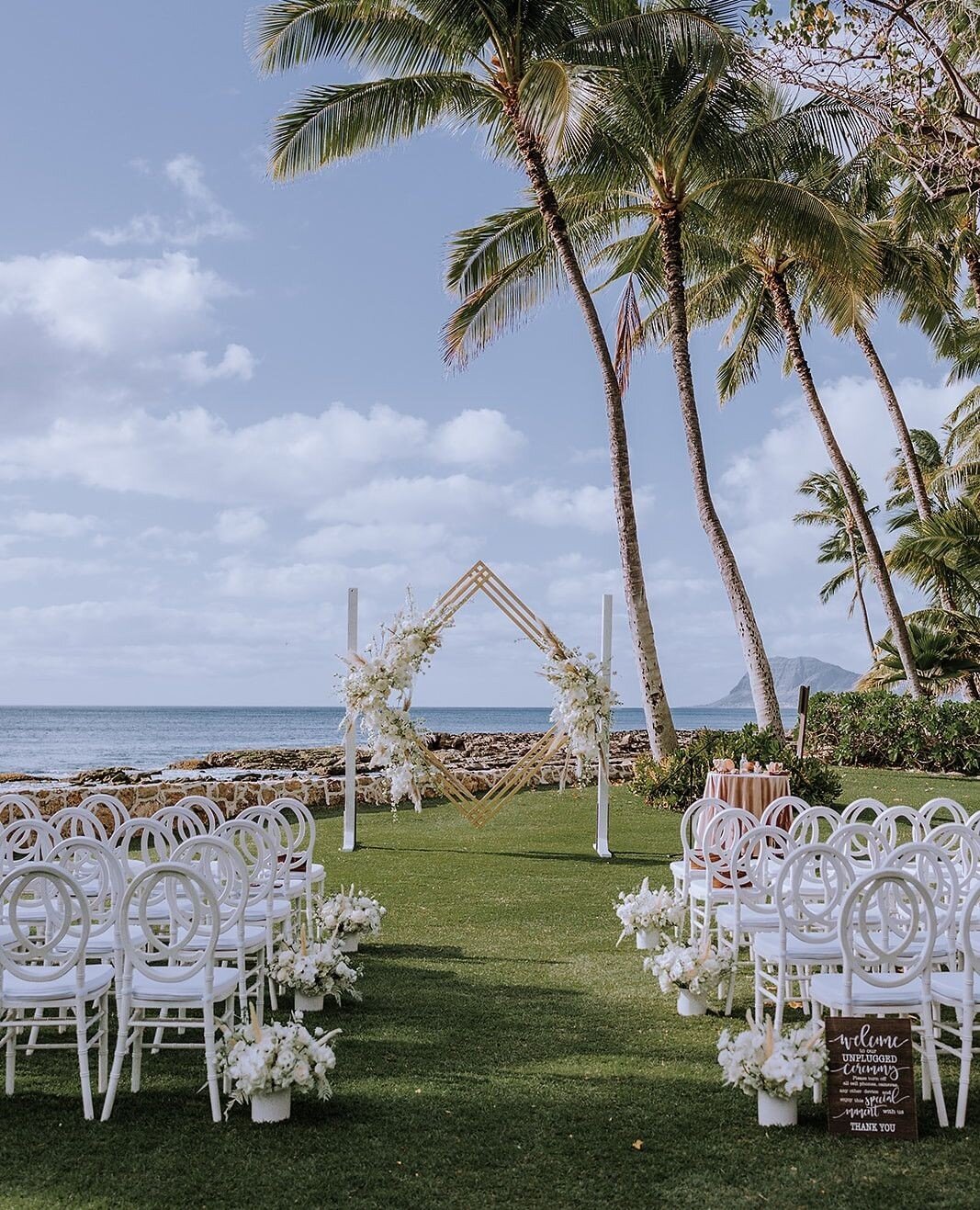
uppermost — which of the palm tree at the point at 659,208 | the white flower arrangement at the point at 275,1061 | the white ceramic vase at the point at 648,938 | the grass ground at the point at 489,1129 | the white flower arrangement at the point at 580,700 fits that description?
the palm tree at the point at 659,208

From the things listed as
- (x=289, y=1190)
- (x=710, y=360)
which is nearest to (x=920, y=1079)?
(x=289, y=1190)

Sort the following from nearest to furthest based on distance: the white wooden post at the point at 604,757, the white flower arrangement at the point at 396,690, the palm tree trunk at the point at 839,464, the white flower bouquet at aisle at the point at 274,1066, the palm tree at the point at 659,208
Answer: the white flower bouquet at aisle at the point at 274,1066, the white flower arrangement at the point at 396,690, the white wooden post at the point at 604,757, the palm tree at the point at 659,208, the palm tree trunk at the point at 839,464

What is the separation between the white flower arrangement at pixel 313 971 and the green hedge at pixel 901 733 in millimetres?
14087

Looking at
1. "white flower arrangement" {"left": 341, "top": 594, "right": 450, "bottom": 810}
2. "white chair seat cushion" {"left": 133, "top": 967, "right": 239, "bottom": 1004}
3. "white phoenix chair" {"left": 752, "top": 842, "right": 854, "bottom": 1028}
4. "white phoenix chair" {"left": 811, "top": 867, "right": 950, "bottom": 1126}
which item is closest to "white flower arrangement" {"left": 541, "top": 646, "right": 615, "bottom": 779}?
"white flower arrangement" {"left": 341, "top": 594, "right": 450, "bottom": 810}

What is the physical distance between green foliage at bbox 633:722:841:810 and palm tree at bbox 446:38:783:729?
0.61 meters

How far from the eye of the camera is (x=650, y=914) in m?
6.66

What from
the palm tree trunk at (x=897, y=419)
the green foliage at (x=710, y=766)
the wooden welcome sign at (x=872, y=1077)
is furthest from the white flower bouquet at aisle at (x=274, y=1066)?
the palm tree trunk at (x=897, y=419)

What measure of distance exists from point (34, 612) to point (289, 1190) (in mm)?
50537

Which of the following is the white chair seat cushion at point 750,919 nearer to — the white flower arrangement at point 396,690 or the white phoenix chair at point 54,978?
the white phoenix chair at point 54,978

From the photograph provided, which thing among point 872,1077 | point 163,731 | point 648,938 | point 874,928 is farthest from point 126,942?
point 163,731

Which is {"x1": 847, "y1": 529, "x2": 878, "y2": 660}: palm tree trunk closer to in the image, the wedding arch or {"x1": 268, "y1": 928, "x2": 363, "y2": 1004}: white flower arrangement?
the wedding arch

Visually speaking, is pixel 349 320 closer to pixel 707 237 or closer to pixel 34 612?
pixel 707 237

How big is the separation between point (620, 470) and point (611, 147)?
415 centimetres

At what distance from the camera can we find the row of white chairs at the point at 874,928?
4148mm
